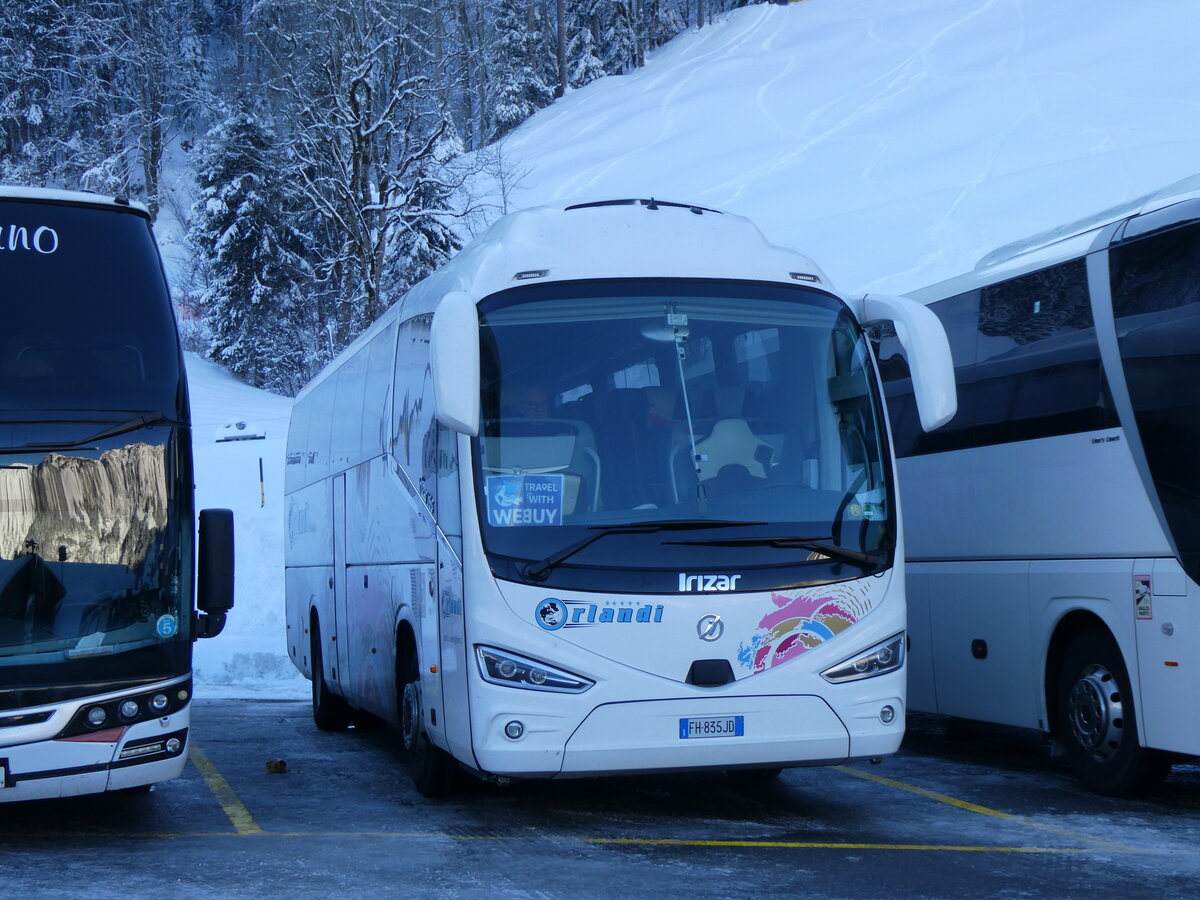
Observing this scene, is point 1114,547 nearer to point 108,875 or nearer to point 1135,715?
point 1135,715

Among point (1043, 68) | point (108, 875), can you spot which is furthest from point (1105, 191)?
point (108, 875)

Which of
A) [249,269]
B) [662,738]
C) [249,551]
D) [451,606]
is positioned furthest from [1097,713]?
[249,269]

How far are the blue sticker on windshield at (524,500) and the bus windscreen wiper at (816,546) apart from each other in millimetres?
625

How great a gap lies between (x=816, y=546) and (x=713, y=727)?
1.12m

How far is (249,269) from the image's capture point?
50.8 m

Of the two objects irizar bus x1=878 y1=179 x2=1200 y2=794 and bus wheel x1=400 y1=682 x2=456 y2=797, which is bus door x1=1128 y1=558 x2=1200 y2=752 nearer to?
irizar bus x1=878 y1=179 x2=1200 y2=794

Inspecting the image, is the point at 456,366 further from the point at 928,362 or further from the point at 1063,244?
the point at 1063,244

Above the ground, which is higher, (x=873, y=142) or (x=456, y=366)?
(x=873, y=142)

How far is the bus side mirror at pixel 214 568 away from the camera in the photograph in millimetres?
8258

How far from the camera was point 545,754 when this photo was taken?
750cm

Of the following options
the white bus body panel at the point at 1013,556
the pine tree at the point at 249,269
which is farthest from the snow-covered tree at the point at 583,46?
the white bus body panel at the point at 1013,556

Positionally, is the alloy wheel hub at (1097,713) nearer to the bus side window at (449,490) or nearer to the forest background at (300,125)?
the bus side window at (449,490)

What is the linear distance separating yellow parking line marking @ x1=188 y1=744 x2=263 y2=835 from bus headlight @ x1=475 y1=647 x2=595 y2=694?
1.65 metres

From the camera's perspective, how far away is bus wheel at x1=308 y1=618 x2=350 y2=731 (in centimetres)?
1345
